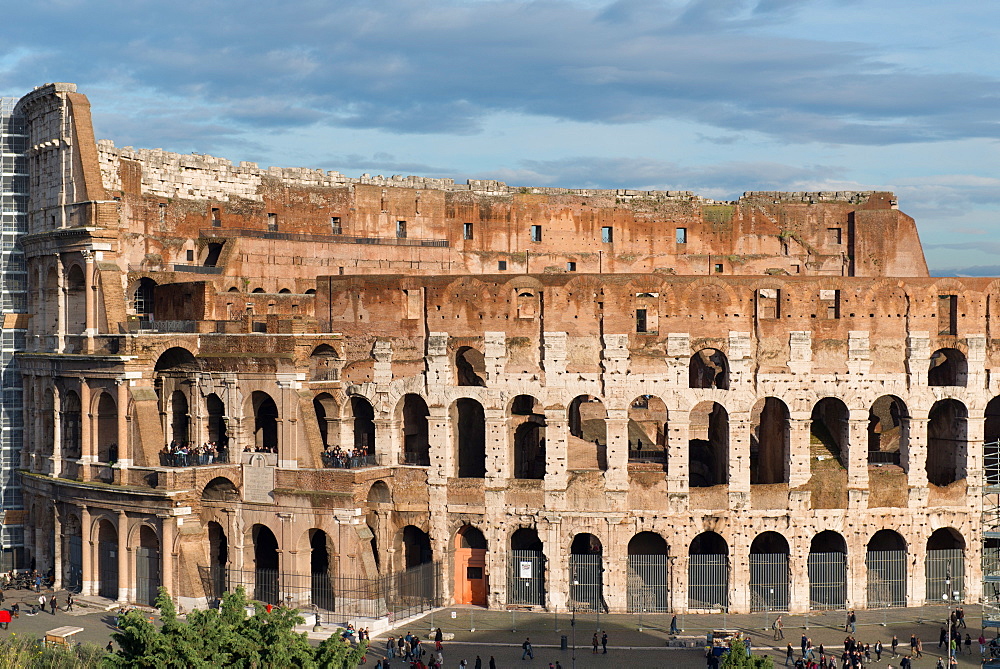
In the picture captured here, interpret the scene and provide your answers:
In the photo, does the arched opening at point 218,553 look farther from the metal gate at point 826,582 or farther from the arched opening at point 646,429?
the metal gate at point 826,582

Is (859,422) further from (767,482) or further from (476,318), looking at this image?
(476,318)

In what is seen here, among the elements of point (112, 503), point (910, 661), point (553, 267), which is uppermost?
point (553, 267)

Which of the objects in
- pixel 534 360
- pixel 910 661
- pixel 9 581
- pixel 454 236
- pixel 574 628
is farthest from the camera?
pixel 454 236

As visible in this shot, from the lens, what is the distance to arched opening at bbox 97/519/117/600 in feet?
147

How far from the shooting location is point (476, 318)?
44.4 m

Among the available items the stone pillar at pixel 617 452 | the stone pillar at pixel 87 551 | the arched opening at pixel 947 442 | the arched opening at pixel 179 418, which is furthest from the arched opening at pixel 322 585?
the arched opening at pixel 947 442

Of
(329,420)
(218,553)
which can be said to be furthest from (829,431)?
(218,553)

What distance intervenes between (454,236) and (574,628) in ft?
70.5

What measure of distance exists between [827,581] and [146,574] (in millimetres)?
22687

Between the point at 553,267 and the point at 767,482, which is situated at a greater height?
the point at 553,267

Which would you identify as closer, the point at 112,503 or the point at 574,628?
the point at 574,628

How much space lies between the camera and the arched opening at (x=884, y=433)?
159ft

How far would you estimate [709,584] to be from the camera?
43.3 metres

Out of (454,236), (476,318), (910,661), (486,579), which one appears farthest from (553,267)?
(910,661)
